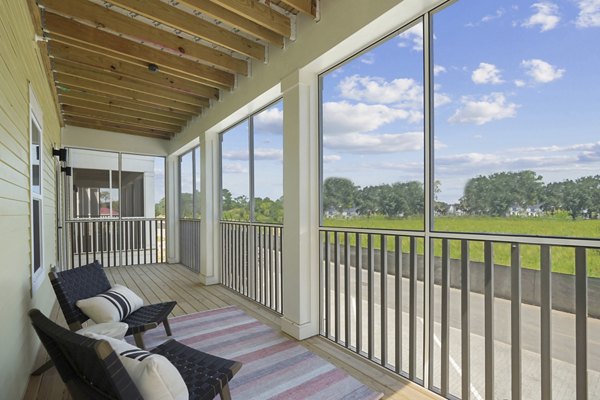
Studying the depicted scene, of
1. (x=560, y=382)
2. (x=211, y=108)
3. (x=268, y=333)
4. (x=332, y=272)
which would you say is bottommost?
(x=268, y=333)

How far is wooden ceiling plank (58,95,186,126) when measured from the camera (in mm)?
4594

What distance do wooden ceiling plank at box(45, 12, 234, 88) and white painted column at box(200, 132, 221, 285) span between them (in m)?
1.29

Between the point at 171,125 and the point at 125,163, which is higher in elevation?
the point at 171,125

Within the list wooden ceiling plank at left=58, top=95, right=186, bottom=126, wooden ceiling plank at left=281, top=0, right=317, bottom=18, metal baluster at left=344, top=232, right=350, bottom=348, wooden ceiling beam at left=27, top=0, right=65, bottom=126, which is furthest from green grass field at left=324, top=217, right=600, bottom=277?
wooden ceiling plank at left=58, top=95, right=186, bottom=126

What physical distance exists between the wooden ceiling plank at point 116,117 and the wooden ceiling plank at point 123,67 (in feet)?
5.80

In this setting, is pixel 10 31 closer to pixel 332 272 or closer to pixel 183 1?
pixel 183 1

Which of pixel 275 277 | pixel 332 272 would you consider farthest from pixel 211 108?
pixel 332 272

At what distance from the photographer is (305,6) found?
2492mm

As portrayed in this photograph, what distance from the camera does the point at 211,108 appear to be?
4.63 m

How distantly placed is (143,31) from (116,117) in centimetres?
305

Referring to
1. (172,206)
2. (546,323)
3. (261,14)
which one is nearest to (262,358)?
(546,323)

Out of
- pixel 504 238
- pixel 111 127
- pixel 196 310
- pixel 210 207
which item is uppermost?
pixel 111 127

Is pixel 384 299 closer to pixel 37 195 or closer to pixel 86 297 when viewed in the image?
pixel 86 297

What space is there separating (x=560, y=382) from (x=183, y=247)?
6.29 metres
